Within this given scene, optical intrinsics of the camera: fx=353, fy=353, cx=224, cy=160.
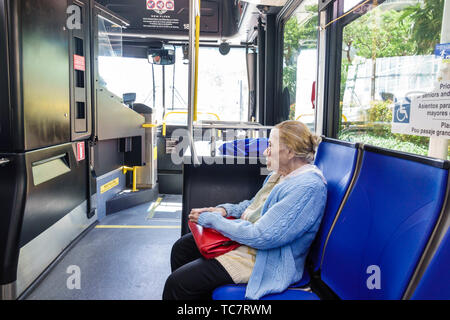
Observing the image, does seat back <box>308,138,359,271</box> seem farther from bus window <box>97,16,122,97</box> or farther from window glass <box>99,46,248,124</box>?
window glass <box>99,46,248,124</box>

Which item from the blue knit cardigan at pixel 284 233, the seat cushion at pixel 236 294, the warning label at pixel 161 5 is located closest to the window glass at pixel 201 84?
the warning label at pixel 161 5

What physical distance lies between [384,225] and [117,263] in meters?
2.25

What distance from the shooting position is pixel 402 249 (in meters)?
1.00

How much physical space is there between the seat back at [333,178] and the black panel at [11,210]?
1.73 meters

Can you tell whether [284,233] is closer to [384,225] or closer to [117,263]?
[384,225]

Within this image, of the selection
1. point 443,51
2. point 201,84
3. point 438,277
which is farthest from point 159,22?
point 438,277

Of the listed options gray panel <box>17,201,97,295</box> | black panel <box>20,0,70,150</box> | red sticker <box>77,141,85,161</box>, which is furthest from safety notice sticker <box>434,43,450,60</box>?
red sticker <box>77,141,85,161</box>

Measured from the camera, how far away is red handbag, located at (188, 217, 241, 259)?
1528mm

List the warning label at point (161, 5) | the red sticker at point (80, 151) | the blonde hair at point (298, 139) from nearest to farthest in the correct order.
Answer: the blonde hair at point (298, 139) → the red sticker at point (80, 151) → the warning label at point (161, 5)

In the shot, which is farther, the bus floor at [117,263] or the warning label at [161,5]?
the warning label at [161,5]

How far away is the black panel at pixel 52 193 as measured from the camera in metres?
2.27

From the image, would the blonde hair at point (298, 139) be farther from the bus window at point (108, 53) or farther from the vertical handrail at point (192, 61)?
the bus window at point (108, 53)

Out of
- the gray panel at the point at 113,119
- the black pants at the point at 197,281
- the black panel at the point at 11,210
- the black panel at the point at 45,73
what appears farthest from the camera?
the gray panel at the point at 113,119

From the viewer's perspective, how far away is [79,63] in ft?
10.4
